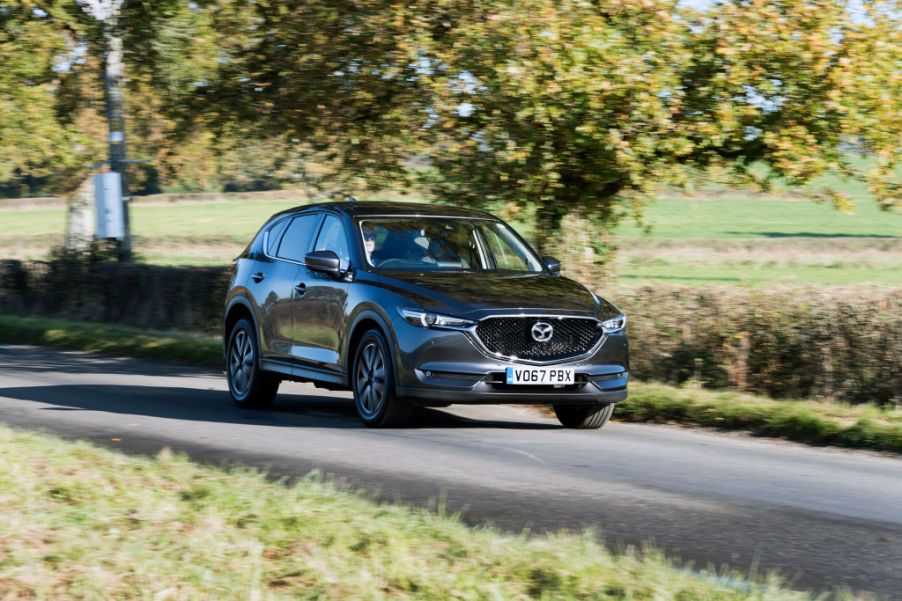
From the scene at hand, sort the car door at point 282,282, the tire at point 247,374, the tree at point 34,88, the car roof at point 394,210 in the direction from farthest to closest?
the tree at point 34,88 → the tire at point 247,374 → the car door at point 282,282 → the car roof at point 394,210

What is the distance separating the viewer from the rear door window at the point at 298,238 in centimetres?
1270

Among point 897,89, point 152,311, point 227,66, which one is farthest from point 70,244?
point 897,89

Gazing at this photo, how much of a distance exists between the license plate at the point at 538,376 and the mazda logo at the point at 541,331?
0.23 meters

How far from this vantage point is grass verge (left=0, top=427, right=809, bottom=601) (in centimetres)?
518

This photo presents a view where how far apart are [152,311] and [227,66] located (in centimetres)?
531

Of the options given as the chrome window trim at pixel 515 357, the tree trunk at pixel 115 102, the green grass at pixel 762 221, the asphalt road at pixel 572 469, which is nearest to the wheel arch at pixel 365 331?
the asphalt road at pixel 572 469

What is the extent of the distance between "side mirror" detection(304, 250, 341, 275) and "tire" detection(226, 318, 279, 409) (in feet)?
5.44

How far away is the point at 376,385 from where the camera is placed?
36.4 ft

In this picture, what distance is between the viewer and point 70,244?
2584cm

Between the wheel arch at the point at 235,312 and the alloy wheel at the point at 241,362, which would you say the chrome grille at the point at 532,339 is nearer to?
the alloy wheel at the point at 241,362

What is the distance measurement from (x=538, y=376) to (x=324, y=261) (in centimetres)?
219

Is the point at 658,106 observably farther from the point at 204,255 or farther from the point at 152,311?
the point at 204,255

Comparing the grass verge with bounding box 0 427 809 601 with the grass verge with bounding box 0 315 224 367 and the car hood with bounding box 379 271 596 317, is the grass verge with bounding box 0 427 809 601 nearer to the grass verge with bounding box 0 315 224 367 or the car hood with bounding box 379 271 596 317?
the car hood with bounding box 379 271 596 317

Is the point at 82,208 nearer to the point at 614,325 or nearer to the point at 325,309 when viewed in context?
the point at 325,309
